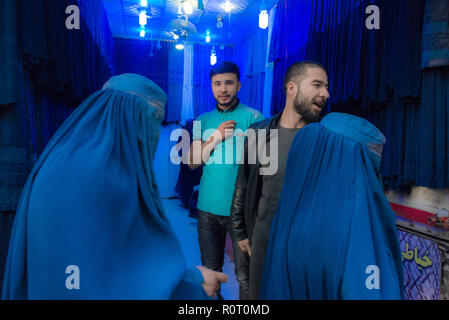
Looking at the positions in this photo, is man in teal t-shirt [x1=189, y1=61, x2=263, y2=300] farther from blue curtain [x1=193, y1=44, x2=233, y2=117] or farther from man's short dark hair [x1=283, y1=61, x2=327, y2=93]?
blue curtain [x1=193, y1=44, x2=233, y2=117]

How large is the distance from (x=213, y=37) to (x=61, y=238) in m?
5.78

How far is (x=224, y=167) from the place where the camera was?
2.08 metres

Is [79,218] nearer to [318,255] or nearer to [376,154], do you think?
[318,255]

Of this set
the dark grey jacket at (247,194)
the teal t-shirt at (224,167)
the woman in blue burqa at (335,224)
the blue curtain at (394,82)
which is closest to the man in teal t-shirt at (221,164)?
the teal t-shirt at (224,167)

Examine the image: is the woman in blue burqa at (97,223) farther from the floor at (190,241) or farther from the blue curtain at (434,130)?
the floor at (190,241)

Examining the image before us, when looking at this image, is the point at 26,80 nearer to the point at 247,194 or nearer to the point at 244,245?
the point at 247,194

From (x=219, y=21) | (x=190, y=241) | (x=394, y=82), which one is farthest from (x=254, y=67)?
(x=394, y=82)

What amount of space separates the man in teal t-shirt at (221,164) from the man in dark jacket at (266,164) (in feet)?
0.52

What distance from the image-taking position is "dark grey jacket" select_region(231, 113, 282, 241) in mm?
1804

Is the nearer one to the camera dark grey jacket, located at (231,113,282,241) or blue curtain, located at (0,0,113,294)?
blue curtain, located at (0,0,113,294)

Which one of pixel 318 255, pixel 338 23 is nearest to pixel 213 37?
pixel 338 23

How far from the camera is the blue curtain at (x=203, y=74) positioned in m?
6.16

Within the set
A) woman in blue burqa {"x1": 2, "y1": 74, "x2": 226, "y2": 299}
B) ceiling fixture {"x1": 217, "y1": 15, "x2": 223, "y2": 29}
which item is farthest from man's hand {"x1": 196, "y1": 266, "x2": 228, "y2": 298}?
ceiling fixture {"x1": 217, "y1": 15, "x2": 223, "y2": 29}
